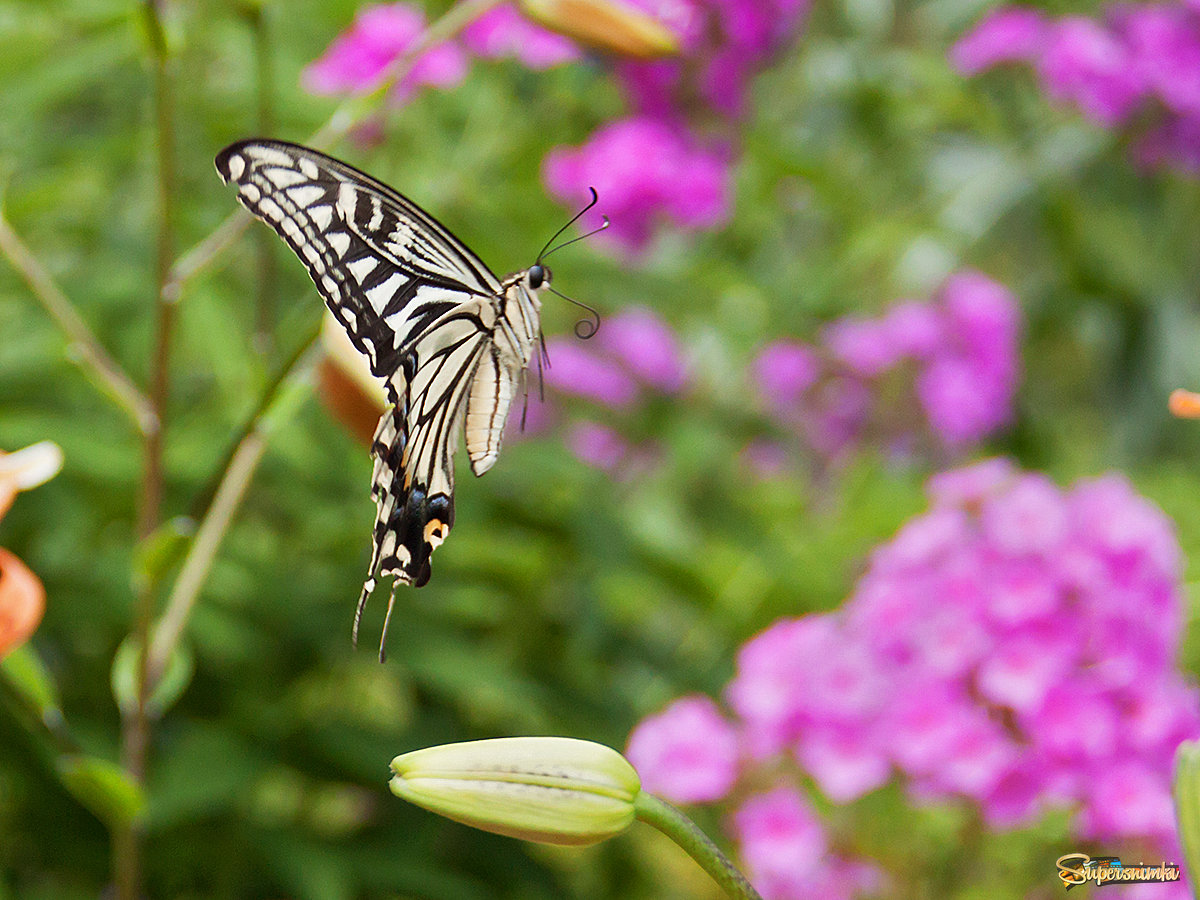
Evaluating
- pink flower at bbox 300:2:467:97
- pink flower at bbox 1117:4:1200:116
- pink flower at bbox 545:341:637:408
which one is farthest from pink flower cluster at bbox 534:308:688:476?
pink flower at bbox 1117:4:1200:116

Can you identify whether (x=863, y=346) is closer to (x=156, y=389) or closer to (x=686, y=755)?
(x=686, y=755)

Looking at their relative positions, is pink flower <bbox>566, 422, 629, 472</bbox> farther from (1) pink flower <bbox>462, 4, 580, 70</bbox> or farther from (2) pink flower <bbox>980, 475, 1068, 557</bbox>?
(2) pink flower <bbox>980, 475, 1068, 557</bbox>

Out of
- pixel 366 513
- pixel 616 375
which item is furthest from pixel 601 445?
pixel 366 513

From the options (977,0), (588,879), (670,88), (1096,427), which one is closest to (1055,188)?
(977,0)

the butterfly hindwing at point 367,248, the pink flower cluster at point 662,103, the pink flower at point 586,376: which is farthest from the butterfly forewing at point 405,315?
the pink flower at point 586,376

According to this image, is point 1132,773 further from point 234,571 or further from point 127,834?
point 234,571

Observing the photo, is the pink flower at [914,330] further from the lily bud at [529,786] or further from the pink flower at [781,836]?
the lily bud at [529,786]
